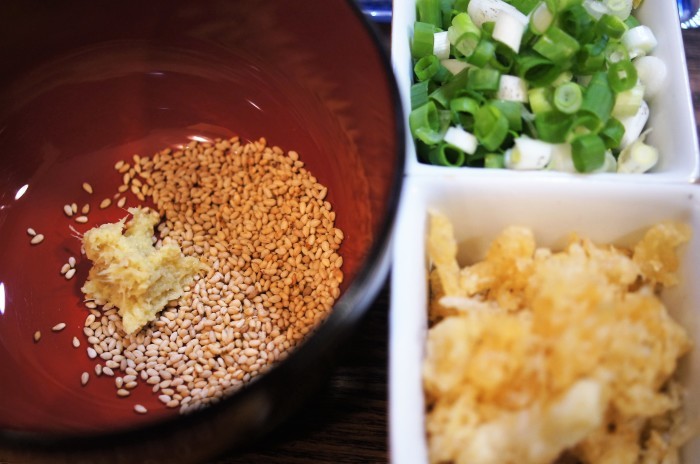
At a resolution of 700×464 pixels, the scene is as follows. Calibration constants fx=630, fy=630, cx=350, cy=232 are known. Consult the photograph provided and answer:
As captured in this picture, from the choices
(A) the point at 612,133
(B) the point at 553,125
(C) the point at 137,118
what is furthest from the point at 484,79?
(C) the point at 137,118

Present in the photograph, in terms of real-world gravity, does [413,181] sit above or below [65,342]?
above

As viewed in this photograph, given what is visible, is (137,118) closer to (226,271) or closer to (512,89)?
(226,271)

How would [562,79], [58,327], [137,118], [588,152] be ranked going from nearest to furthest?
[588,152] → [562,79] → [58,327] → [137,118]

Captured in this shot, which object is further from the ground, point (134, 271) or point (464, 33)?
point (464, 33)

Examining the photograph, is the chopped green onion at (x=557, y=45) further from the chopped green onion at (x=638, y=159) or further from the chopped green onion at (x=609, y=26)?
the chopped green onion at (x=638, y=159)

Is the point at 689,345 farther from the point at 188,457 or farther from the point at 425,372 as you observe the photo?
the point at 188,457

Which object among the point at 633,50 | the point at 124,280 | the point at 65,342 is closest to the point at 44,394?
the point at 65,342
